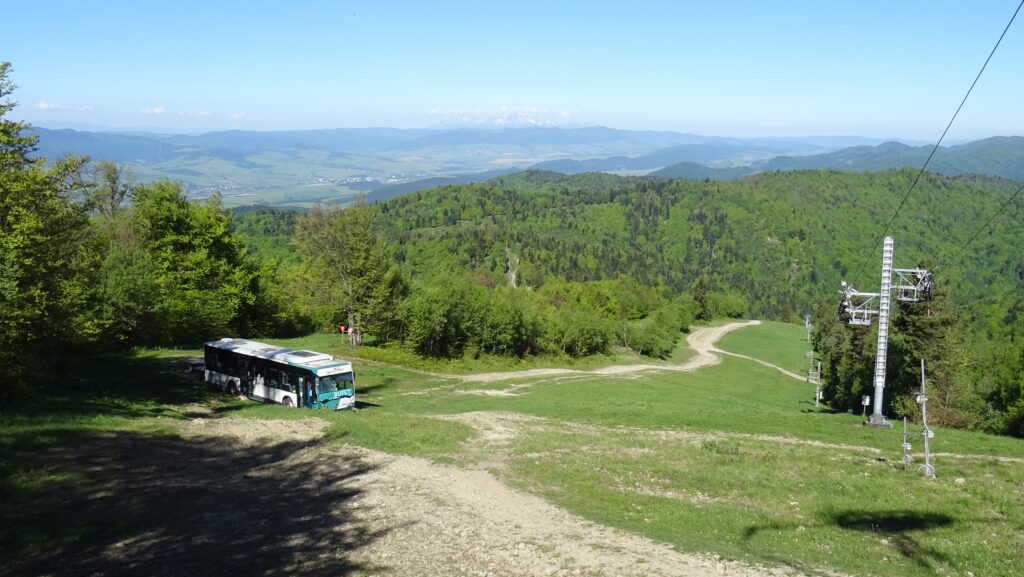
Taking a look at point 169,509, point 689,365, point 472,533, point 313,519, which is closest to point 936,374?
→ point 689,365

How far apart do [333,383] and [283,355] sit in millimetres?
3534

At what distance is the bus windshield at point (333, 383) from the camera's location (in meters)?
27.4

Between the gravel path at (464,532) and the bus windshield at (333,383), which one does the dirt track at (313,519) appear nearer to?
the gravel path at (464,532)

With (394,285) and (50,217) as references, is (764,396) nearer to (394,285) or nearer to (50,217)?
(394,285)

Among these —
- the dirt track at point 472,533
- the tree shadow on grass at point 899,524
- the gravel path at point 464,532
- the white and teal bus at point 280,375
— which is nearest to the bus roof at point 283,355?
the white and teal bus at point 280,375

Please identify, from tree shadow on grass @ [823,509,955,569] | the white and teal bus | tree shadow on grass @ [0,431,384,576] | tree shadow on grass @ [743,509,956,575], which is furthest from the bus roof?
tree shadow on grass @ [823,509,955,569]

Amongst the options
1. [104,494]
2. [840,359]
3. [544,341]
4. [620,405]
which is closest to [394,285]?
[544,341]

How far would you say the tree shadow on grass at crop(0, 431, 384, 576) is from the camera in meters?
10.6

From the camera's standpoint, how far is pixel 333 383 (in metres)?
27.9

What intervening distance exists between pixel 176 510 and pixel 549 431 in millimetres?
15078

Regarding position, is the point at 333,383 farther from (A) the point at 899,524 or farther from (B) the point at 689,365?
(B) the point at 689,365

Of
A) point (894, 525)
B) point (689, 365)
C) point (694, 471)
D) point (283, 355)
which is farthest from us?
point (689, 365)

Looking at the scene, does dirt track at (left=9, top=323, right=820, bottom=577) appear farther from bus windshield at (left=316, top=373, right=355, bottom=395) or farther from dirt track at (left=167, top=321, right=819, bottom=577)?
bus windshield at (left=316, top=373, right=355, bottom=395)

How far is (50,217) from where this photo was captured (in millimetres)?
26672
